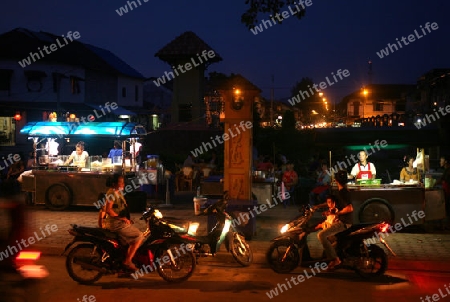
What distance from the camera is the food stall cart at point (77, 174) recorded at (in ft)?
53.1

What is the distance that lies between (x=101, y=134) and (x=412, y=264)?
9943 mm

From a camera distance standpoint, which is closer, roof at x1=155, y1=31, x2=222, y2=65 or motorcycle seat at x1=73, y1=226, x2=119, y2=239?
motorcycle seat at x1=73, y1=226, x2=119, y2=239

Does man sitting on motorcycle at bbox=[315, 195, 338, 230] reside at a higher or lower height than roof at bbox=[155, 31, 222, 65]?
lower

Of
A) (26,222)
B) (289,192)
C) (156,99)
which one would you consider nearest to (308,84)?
(156,99)

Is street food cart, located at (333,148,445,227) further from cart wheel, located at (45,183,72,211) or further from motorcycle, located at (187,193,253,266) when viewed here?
cart wheel, located at (45,183,72,211)

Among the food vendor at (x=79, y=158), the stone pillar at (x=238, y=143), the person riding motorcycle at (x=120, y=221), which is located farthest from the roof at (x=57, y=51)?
the person riding motorcycle at (x=120, y=221)

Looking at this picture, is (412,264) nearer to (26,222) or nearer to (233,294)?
(233,294)

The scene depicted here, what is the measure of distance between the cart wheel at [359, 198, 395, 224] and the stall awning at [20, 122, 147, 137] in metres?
7.40

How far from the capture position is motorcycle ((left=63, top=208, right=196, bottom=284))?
8.60 m

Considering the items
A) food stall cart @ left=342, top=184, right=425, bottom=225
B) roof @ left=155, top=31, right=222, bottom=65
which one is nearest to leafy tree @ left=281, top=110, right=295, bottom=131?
roof @ left=155, top=31, right=222, bottom=65

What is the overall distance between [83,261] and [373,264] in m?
4.69

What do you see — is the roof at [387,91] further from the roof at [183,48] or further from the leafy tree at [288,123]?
the roof at [183,48]

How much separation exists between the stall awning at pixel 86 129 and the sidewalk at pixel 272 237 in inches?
91.1

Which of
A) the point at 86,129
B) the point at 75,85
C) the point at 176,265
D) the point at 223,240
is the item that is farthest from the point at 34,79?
the point at 176,265
